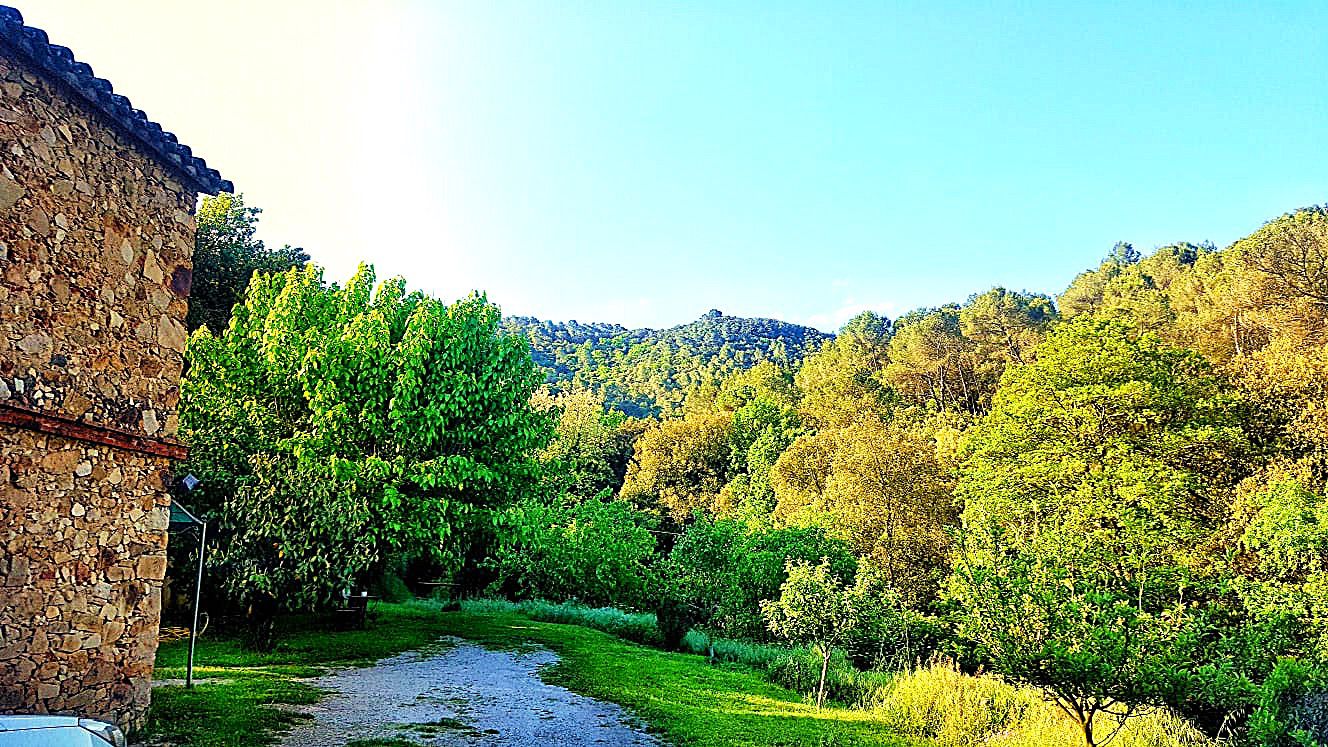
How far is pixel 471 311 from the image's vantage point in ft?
50.1

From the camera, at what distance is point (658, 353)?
68.1m

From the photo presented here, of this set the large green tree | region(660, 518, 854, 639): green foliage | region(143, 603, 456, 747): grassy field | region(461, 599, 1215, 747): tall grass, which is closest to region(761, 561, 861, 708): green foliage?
region(461, 599, 1215, 747): tall grass

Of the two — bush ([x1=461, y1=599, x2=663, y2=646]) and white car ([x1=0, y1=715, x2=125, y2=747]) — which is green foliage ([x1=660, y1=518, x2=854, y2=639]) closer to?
bush ([x1=461, y1=599, x2=663, y2=646])

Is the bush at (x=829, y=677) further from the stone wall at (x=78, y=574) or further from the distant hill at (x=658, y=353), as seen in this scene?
the distant hill at (x=658, y=353)

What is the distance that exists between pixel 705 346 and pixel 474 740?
6236cm

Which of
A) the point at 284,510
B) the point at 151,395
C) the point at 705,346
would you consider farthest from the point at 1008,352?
the point at 705,346

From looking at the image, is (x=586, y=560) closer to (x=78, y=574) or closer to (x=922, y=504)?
(x=922, y=504)

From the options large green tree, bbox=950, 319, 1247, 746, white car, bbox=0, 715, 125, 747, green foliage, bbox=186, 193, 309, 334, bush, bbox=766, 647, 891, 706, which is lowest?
bush, bbox=766, 647, 891, 706

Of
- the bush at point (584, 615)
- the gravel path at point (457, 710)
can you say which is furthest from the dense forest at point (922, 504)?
the gravel path at point (457, 710)

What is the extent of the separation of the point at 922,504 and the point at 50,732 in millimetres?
20169

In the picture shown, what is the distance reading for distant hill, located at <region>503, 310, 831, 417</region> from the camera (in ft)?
193

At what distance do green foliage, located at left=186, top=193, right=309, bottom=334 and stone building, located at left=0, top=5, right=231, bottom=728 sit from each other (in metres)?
11.1

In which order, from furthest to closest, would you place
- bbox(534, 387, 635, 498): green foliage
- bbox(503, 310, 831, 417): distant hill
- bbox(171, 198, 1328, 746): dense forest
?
1. bbox(503, 310, 831, 417): distant hill
2. bbox(534, 387, 635, 498): green foliage
3. bbox(171, 198, 1328, 746): dense forest

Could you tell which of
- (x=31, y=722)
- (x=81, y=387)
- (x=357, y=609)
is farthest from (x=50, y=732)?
(x=357, y=609)
